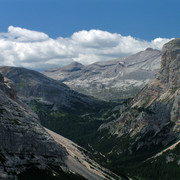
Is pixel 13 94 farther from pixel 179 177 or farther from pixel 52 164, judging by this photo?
pixel 179 177

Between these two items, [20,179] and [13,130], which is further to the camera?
[13,130]

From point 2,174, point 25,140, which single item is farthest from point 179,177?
point 2,174

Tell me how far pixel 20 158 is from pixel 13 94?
90589mm

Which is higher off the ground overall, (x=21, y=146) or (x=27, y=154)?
(x=21, y=146)

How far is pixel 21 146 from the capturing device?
103312 mm

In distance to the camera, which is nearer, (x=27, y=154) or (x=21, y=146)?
(x=21, y=146)

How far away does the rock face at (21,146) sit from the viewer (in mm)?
92144

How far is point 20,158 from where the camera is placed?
322ft

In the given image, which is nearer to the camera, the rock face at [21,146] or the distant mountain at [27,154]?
the distant mountain at [27,154]

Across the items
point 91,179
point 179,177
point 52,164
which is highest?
point 52,164

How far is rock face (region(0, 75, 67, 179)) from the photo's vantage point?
9214cm

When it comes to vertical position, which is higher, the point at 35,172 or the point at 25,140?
the point at 25,140

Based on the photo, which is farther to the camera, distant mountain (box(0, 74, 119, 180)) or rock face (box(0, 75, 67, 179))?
rock face (box(0, 75, 67, 179))

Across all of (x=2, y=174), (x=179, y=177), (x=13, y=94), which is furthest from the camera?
(x=179, y=177)
